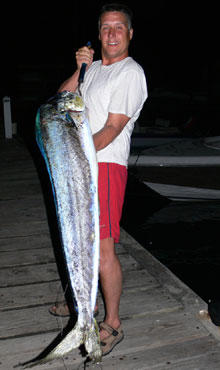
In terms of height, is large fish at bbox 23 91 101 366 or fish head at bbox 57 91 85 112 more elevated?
fish head at bbox 57 91 85 112

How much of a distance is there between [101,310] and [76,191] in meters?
1.41

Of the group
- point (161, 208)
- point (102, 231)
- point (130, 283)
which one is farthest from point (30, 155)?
point (102, 231)

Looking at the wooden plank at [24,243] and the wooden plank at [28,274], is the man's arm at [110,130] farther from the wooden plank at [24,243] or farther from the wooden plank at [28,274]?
the wooden plank at [24,243]

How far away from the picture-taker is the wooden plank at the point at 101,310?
3.01 m

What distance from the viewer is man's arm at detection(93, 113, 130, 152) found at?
8.14ft

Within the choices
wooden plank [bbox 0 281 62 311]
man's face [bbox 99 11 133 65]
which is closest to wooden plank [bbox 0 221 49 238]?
wooden plank [bbox 0 281 62 311]

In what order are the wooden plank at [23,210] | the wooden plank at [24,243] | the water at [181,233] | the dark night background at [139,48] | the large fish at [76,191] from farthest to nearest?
1. the dark night background at [139,48]
2. the water at [181,233]
3. the wooden plank at [23,210]
4. the wooden plank at [24,243]
5. the large fish at [76,191]

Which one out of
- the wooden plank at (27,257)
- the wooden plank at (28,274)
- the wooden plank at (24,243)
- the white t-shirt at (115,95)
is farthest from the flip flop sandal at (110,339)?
the wooden plank at (24,243)

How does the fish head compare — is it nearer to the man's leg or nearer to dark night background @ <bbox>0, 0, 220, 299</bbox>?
the man's leg

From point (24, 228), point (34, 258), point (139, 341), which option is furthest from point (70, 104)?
point (24, 228)

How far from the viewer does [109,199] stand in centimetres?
271

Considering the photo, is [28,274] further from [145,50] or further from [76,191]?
[145,50]

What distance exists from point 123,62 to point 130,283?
1.99 metres

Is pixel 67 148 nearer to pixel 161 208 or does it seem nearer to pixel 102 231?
pixel 102 231
